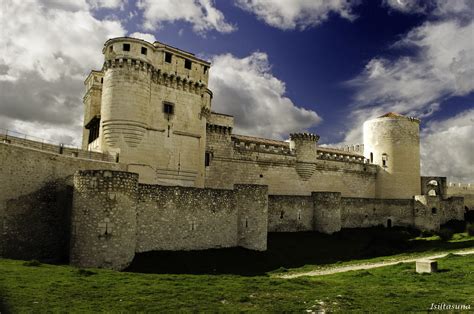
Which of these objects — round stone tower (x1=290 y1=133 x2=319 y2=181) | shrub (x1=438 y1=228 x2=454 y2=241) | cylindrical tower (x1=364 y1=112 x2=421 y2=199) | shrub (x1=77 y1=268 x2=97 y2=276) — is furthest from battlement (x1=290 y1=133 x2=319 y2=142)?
shrub (x1=77 y1=268 x2=97 y2=276)

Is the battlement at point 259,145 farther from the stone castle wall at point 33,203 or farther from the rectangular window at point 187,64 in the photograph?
the stone castle wall at point 33,203

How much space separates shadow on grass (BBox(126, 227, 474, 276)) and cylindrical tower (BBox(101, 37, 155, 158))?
8617mm

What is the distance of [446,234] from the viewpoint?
30203 millimetres

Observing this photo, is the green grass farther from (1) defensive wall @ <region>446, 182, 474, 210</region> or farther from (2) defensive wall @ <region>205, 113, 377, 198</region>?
(1) defensive wall @ <region>446, 182, 474, 210</region>

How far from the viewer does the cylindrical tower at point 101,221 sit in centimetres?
1453

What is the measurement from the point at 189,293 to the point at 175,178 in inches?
629

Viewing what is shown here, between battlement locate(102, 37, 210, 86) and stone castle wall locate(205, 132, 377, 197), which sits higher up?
battlement locate(102, 37, 210, 86)

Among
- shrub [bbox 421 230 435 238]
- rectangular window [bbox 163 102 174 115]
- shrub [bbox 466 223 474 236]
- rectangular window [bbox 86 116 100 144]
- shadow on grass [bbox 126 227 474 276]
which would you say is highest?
rectangular window [bbox 163 102 174 115]

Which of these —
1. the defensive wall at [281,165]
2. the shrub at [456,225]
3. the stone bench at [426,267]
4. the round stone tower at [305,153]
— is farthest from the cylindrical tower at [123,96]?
the shrub at [456,225]

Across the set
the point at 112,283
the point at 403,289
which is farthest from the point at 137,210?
the point at 403,289

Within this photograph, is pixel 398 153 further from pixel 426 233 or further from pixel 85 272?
pixel 85 272

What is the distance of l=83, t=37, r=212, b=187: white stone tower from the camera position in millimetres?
23375

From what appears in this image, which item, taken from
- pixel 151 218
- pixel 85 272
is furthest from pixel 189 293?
pixel 151 218

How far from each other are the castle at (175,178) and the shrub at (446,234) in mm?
1446
